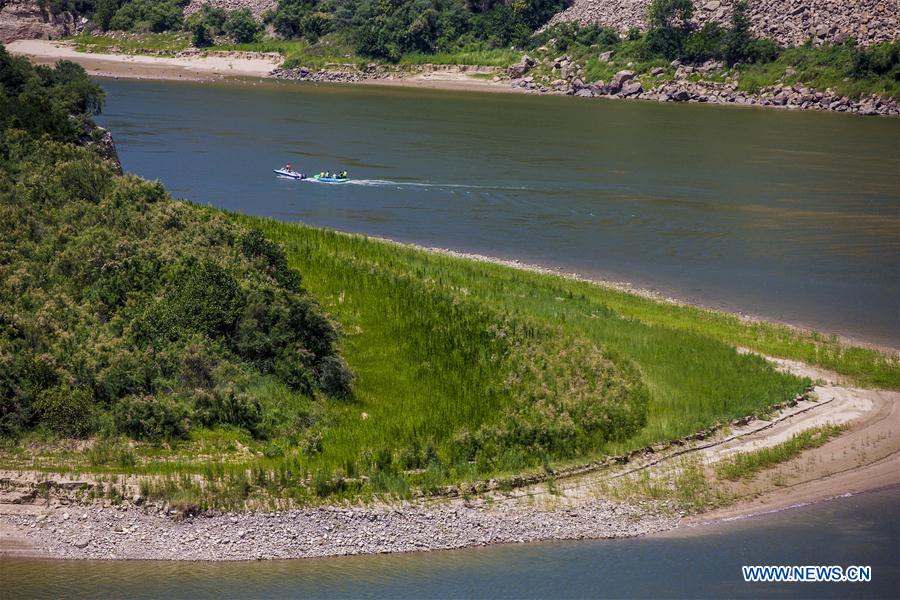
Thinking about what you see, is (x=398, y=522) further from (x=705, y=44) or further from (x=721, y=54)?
(x=705, y=44)

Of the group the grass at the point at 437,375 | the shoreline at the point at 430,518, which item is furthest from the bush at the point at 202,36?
the shoreline at the point at 430,518

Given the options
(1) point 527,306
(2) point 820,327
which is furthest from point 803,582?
(2) point 820,327

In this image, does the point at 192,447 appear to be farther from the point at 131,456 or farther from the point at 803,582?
the point at 803,582

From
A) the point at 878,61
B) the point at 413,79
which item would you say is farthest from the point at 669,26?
the point at 413,79

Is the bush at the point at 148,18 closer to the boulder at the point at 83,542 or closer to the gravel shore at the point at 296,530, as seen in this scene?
the gravel shore at the point at 296,530

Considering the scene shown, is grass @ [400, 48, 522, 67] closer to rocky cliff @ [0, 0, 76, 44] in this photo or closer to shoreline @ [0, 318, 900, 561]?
rocky cliff @ [0, 0, 76, 44]

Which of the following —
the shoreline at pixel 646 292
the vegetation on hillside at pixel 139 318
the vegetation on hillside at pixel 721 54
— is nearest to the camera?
the vegetation on hillside at pixel 139 318

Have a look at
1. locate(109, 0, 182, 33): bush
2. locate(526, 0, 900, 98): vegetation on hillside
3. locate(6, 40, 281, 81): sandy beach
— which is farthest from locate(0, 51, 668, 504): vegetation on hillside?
locate(109, 0, 182, 33): bush
